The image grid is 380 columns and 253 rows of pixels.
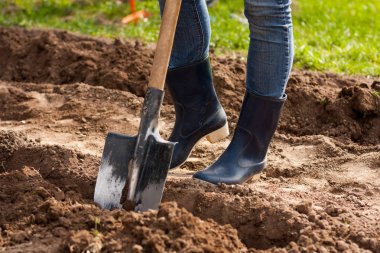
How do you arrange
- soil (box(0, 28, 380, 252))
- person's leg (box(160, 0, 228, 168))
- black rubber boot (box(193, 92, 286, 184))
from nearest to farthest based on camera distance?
soil (box(0, 28, 380, 252)), black rubber boot (box(193, 92, 286, 184)), person's leg (box(160, 0, 228, 168))

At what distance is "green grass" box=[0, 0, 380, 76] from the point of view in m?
7.19

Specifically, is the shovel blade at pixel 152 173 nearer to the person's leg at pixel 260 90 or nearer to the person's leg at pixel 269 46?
the person's leg at pixel 260 90

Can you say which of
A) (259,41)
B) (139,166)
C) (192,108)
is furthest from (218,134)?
(139,166)

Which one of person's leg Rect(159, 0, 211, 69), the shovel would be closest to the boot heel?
person's leg Rect(159, 0, 211, 69)

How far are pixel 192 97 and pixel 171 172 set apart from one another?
16.2 inches

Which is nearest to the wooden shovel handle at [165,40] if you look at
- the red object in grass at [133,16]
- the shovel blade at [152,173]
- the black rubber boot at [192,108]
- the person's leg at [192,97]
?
the shovel blade at [152,173]

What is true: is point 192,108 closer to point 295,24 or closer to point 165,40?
point 165,40

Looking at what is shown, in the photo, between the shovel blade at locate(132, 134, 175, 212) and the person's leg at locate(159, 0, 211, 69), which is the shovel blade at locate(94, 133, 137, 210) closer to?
the shovel blade at locate(132, 134, 175, 212)

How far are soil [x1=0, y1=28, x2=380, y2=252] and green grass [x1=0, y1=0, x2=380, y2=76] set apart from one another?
0.59 m

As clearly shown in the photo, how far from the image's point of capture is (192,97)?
443 cm

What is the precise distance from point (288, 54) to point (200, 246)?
48.2 inches

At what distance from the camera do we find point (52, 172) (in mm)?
4250

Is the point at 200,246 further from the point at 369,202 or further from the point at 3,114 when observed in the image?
the point at 3,114

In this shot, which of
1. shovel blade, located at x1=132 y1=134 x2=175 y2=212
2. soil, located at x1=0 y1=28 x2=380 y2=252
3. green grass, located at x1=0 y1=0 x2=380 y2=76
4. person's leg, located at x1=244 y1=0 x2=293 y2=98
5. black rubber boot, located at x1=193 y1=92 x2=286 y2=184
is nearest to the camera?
soil, located at x1=0 y1=28 x2=380 y2=252
